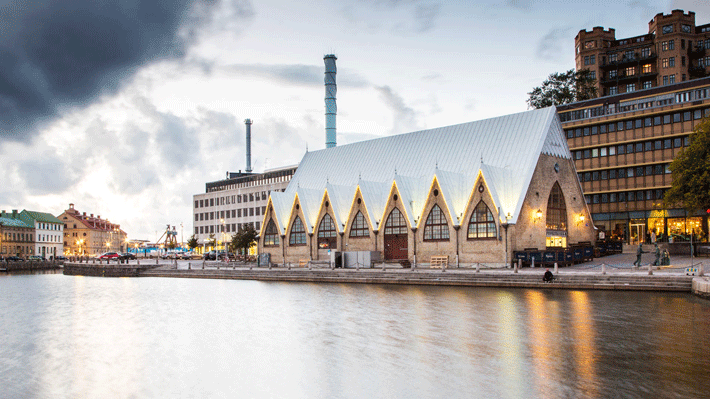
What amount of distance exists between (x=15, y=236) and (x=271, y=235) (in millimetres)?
86656

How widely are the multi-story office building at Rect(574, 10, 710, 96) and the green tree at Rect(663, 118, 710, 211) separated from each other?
4263cm

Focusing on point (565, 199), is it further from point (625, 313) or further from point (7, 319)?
point (7, 319)

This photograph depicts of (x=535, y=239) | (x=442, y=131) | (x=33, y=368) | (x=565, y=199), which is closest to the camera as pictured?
(x=33, y=368)

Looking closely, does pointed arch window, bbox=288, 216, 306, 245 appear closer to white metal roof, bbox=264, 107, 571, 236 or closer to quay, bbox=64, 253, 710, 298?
white metal roof, bbox=264, 107, 571, 236

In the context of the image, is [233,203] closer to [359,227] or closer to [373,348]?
[359,227]

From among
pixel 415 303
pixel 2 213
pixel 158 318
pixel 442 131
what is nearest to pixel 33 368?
pixel 158 318

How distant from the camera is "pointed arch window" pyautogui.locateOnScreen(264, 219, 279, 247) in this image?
6519 cm

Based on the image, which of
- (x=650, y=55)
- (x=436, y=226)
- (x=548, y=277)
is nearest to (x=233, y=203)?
(x=436, y=226)

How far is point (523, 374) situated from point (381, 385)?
3665mm

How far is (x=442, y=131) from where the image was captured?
5997 centimetres

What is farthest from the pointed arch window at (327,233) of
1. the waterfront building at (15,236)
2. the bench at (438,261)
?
the waterfront building at (15,236)

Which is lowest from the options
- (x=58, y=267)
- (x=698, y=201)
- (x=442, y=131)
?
(x=58, y=267)

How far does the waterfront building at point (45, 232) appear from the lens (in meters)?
132

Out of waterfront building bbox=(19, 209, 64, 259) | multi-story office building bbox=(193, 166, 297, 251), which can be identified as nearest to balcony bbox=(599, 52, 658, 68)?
multi-story office building bbox=(193, 166, 297, 251)
